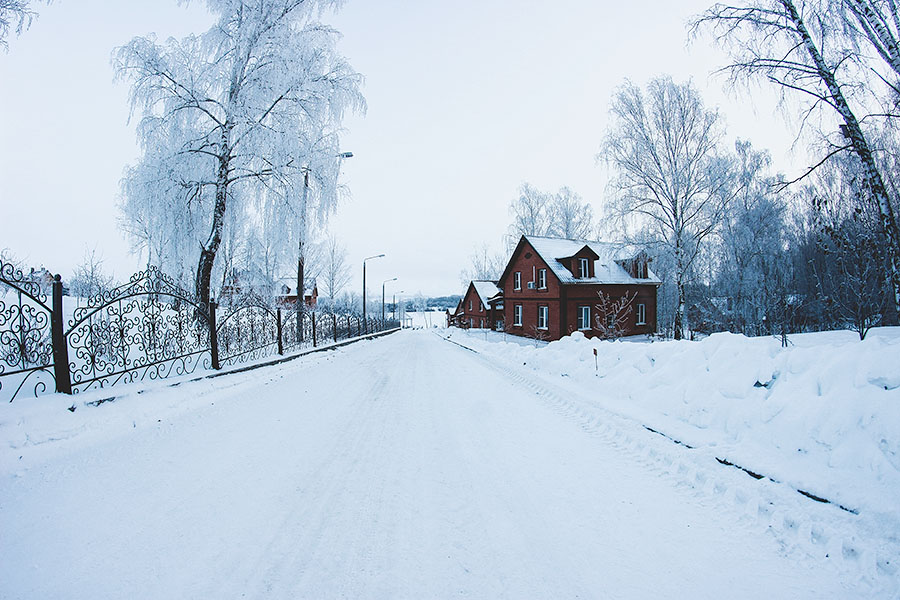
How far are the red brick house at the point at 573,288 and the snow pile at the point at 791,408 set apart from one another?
17.5 meters

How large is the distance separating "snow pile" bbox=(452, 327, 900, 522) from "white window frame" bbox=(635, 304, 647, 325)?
71.2ft

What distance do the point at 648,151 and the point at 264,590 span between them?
2159 centimetres

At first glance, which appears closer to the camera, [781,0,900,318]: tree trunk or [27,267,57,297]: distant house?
[27,267,57,297]: distant house

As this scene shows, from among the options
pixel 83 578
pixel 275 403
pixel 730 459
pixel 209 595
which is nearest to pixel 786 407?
pixel 730 459

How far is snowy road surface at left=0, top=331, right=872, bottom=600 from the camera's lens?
6.95 ft

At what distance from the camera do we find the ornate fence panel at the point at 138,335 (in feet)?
18.3

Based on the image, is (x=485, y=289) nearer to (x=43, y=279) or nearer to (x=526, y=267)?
(x=526, y=267)

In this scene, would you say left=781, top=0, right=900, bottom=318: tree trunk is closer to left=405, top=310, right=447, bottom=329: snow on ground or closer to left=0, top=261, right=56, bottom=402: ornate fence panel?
left=0, top=261, right=56, bottom=402: ornate fence panel

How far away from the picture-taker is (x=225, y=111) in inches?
440

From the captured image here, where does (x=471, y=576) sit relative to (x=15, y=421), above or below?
below

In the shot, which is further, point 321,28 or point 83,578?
point 321,28

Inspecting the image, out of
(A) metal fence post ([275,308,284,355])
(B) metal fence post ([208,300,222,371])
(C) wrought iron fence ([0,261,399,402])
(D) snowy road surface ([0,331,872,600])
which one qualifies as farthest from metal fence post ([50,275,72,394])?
(A) metal fence post ([275,308,284,355])

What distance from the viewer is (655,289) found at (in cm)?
2709

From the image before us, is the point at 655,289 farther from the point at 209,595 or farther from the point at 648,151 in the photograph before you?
the point at 209,595
